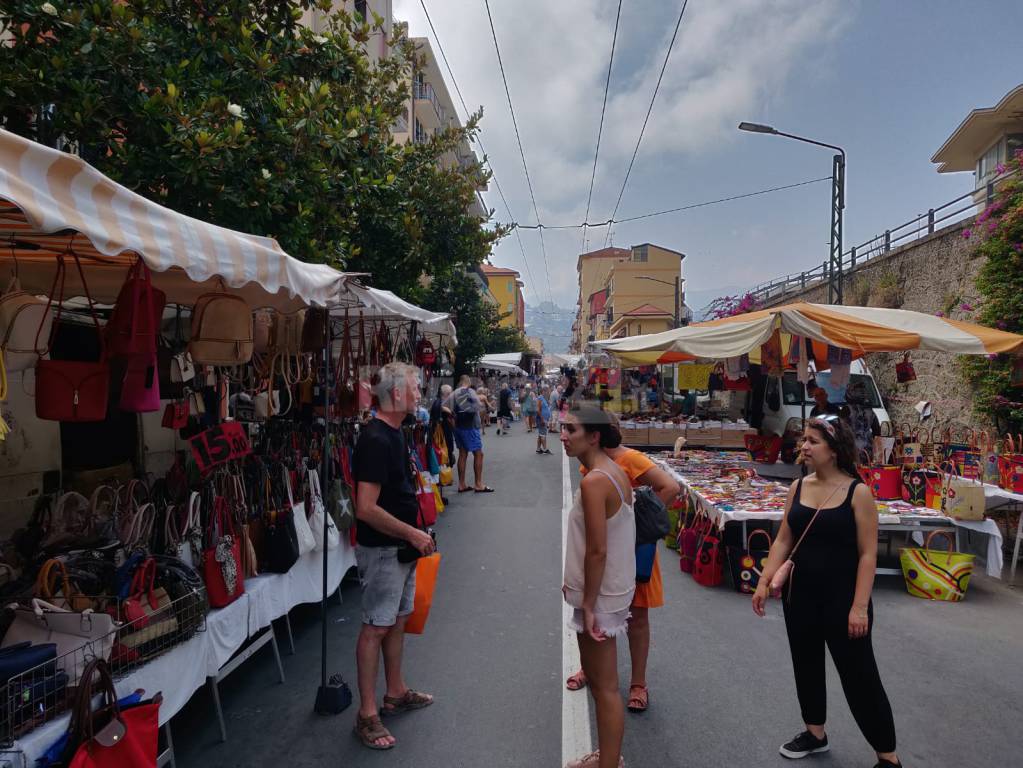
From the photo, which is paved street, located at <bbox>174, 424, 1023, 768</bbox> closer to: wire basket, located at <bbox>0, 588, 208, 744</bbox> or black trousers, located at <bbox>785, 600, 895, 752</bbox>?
black trousers, located at <bbox>785, 600, 895, 752</bbox>

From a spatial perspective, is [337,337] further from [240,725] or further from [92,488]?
[240,725]

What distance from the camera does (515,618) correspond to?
5055mm

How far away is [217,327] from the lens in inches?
159

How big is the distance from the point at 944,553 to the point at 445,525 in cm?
570

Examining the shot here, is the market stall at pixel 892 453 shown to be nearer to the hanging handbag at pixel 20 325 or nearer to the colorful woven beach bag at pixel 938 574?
the colorful woven beach bag at pixel 938 574

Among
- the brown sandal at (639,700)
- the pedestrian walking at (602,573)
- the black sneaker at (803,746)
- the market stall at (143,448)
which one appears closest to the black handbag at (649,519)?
the pedestrian walking at (602,573)

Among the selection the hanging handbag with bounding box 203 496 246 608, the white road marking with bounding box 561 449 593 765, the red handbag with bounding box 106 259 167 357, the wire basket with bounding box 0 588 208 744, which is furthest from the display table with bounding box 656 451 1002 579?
the red handbag with bounding box 106 259 167 357

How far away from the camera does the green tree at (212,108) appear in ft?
17.7

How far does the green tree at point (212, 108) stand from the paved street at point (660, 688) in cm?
421

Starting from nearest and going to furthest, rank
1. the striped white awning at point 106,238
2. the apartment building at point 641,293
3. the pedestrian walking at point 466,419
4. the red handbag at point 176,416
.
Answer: the striped white awning at point 106,238 < the red handbag at point 176,416 < the pedestrian walking at point 466,419 < the apartment building at point 641,293

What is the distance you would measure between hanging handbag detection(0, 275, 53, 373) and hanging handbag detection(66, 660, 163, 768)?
5.51 ft

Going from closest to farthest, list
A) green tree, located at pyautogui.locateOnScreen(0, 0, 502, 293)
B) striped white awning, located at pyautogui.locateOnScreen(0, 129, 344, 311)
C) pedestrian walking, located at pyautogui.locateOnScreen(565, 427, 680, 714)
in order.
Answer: striped white awning, located at pyautogui.locateOnScreen(0, 129, 344, 311), pedestrian walking, located at pyautogui.locateOnScreen(565, 427, 680, 714), green tree, located at pyautogui.locateOnScreen(0, 0, 502, 293)

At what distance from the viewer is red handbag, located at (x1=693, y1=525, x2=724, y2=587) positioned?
580 centimetres

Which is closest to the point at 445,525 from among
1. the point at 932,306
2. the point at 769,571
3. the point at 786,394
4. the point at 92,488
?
the point at 92,488
